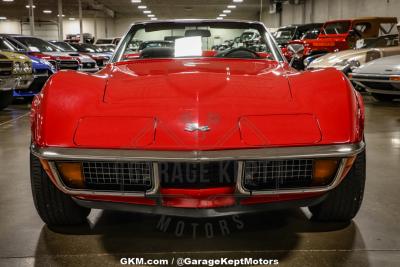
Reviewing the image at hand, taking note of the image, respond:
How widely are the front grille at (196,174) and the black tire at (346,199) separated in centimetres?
66

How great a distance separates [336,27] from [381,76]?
591 cm

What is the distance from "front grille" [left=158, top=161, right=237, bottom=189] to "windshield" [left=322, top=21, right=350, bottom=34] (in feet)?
37.9

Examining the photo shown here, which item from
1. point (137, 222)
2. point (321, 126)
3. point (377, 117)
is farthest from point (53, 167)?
point (377, 117)

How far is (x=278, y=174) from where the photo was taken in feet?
6.84

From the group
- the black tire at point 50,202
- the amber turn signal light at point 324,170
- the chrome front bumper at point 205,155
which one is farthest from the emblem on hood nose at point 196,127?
the black tire at point 50,202

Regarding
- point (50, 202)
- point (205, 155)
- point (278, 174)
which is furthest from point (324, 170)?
point (50, 202)

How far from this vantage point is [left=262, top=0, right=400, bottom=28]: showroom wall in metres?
15.9

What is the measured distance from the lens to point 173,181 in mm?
2074

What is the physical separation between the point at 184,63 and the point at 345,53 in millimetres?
7142

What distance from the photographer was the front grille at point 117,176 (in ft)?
6.82

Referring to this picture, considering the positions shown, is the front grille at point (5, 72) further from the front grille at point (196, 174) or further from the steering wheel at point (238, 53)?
the front grille at point (196, 174)

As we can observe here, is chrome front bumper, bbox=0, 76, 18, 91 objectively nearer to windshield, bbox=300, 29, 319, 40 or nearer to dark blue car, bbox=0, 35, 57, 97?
dark blue car, bbox=0, 35, 57, 97

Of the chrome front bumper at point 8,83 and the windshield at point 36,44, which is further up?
the windshield at point 36,44

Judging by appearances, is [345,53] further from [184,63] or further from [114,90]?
[114,90]
